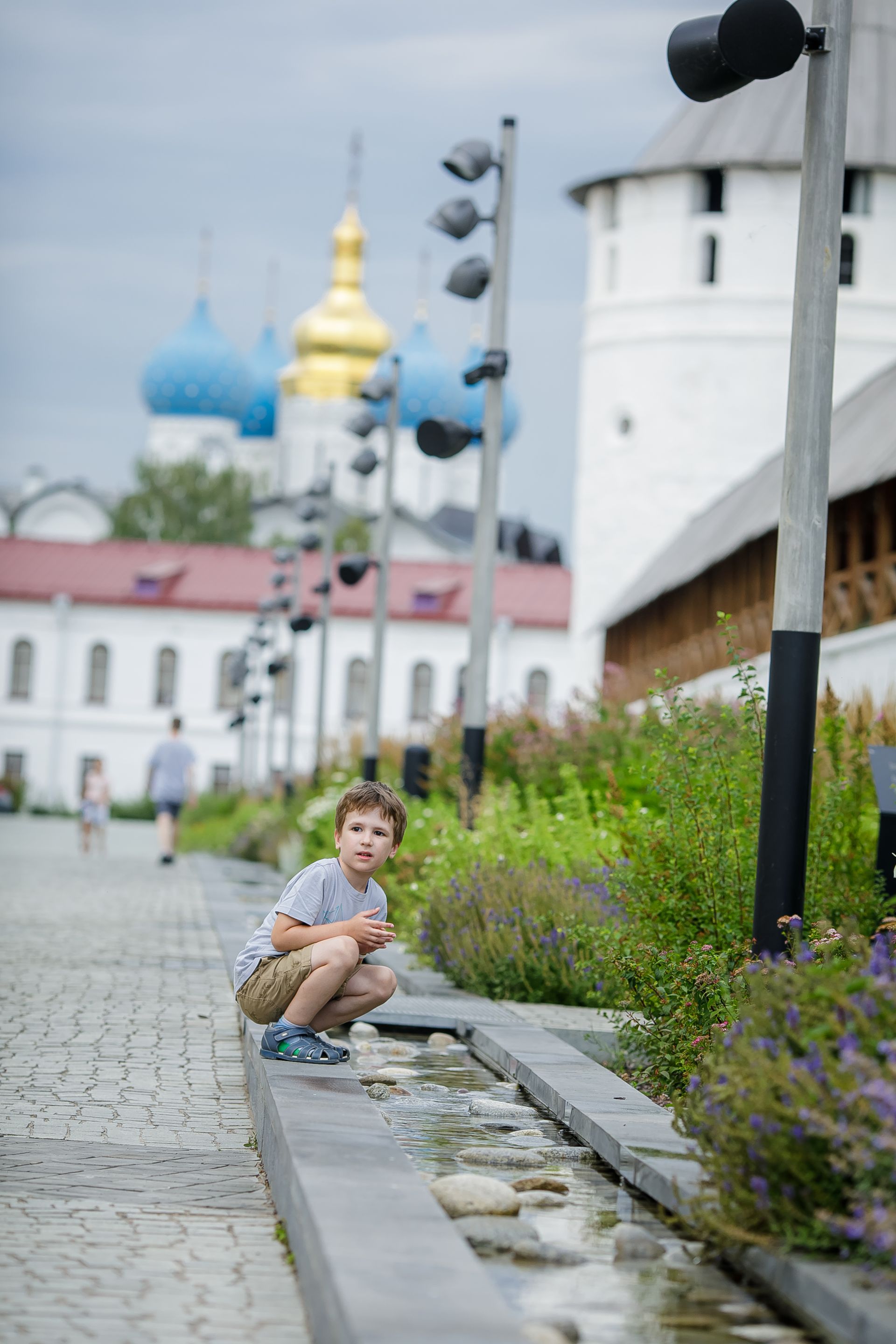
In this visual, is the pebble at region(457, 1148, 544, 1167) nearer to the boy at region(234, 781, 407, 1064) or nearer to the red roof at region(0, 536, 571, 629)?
the boy at region(234, 781, 407, 1064)

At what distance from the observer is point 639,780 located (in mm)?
15812

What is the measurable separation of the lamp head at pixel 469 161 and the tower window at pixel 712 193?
28.9 meters

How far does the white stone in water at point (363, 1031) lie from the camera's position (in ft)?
29.6

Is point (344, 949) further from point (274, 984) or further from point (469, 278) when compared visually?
point (469, 278)

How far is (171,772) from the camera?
25844mm

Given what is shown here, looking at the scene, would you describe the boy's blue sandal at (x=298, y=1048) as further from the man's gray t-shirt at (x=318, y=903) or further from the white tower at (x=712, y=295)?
the white tower at (x=712, y=295)

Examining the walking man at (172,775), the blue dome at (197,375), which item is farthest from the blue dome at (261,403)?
the walking man at (172,775)

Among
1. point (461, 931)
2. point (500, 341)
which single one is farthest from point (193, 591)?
point (461, 931)

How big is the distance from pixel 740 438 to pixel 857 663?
23.0 meters

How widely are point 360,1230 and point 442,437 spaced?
11.5m

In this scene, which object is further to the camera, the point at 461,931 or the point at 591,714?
the point at 591,714

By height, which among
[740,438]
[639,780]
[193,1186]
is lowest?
[193,1186]

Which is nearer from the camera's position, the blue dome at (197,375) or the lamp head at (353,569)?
the lamp head at (353,569)

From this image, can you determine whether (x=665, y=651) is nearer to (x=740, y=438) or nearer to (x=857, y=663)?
(x=740, y=438)
